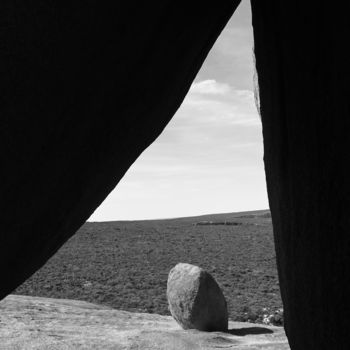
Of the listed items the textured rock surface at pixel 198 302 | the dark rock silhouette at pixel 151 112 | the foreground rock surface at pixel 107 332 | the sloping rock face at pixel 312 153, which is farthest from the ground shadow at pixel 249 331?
the sloping rock face at pixel 312 153

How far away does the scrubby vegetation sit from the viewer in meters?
16.9

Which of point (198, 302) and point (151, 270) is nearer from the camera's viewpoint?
point (198, 302)

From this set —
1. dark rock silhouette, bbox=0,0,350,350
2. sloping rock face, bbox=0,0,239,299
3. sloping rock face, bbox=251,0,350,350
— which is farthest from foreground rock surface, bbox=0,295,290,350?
sloping rock face, bbox=251,0,350,350

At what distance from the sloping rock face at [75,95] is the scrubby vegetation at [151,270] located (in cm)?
1014

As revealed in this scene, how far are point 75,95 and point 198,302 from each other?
27.7ft

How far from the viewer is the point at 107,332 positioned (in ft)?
35.9

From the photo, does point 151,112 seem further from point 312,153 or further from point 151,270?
point 151,270

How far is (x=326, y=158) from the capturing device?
3480 millimetres

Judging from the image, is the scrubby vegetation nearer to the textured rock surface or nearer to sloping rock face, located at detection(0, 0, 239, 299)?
the textured rock surface

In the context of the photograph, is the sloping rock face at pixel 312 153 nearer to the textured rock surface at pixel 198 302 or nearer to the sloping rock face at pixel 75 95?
the sloping rock face at pixel 75 95

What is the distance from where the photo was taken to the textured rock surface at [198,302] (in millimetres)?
11117

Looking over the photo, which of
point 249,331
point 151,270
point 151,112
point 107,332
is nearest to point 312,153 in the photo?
point 151,112

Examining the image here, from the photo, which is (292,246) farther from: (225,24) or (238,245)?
(238,245)

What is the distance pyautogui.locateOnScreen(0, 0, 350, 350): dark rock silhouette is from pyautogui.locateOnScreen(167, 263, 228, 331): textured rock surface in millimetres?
6620
